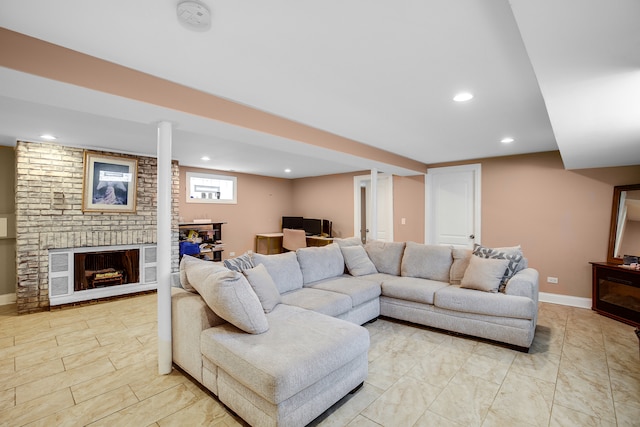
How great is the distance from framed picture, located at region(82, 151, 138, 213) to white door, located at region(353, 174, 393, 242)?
4279mm

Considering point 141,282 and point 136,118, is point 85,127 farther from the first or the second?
point 141,282

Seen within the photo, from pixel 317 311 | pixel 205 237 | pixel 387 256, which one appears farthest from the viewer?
pixel 205 237

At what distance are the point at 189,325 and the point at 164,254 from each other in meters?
0.61

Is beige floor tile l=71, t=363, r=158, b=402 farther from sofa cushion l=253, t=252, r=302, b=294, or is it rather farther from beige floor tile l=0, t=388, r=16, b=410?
sofa cushion l=253, t=252, r=302, b=294

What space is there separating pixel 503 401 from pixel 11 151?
21.7 feet

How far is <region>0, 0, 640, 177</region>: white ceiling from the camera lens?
1404 millimetres

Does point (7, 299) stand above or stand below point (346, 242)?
below

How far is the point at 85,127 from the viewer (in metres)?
3.52

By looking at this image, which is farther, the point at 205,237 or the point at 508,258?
the point at 205,237

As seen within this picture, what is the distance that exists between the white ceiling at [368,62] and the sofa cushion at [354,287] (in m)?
1.68

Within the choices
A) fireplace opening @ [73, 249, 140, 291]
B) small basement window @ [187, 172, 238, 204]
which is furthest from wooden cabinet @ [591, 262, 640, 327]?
fireplace opening @ [73, 249, 140, 291]

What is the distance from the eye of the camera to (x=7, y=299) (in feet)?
14.8

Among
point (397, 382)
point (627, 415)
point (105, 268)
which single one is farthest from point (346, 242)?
point (105, 268)

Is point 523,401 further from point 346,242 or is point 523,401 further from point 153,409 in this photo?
point 346,242
